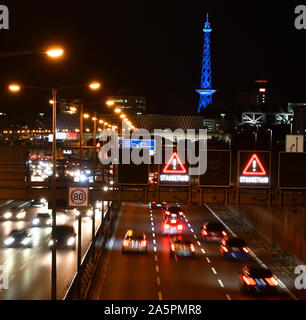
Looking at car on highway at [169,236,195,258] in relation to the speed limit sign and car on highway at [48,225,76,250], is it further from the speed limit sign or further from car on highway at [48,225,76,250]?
the speed limit sign

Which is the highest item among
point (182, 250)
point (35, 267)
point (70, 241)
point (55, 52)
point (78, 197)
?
point (55, 52)

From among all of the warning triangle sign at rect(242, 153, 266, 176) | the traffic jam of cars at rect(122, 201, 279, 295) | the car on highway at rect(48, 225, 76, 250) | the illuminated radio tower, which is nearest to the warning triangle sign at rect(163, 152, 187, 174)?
the warning triangle sign at rect(242, 153, 266, 176)

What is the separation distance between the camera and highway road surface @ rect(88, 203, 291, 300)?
70.8 ft

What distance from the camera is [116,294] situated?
21.4m

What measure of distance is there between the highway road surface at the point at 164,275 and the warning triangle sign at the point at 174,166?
7800mm

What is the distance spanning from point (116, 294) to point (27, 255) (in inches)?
462

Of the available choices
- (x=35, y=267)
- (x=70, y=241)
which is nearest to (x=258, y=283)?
(x=35, y=267)

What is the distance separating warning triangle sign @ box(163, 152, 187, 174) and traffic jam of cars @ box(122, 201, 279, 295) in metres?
2.56

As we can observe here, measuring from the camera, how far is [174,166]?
50.4ft

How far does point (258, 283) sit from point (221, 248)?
940cm

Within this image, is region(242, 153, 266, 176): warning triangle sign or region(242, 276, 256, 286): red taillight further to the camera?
region(242, 276, 256, 286): red taillight

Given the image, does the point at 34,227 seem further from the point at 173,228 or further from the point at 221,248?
the point at 221,248
